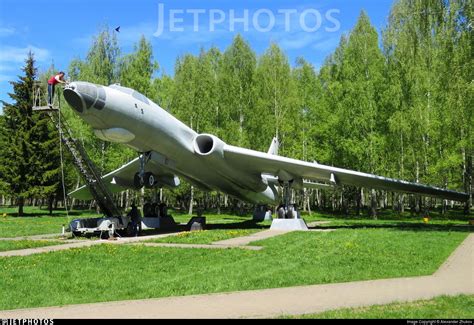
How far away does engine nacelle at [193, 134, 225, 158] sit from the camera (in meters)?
18.1

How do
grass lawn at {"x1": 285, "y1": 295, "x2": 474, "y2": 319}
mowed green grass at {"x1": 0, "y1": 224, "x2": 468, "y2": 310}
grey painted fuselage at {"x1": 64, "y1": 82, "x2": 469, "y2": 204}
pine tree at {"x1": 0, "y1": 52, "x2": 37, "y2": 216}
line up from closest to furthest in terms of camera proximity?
1. grass lawn at {"x1": 285, "y1": 295, "x2": 474, "y2": 319}
2. mowed green grass at {"x1": 0, "y1": 224, "x2": 468, "y2": 310}
3. grey painted fuselage at {"x1": 64, "y1": 82, "x2": 469, "y2": 204}
4. pine tree at {"x1": 0, "y1": 52, "x2": 37, "y2": 216}

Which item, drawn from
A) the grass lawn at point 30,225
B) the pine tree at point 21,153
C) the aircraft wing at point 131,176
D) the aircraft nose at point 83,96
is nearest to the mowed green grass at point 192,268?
the aircraft nose at point 83,96

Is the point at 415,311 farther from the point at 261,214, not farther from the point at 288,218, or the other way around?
the point at 261,214

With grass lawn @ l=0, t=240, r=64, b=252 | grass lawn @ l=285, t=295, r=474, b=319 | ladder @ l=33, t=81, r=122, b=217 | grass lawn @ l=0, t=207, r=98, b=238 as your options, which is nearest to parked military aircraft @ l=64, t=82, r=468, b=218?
ladder @ l=33, t=81, r=122, b=217

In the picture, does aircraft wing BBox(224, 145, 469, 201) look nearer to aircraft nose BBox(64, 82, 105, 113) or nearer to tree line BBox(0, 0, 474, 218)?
aircraft nose BBox(64, 82, 105, 113)

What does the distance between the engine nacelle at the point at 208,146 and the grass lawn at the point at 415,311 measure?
1273cm

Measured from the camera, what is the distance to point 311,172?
20.8 meters

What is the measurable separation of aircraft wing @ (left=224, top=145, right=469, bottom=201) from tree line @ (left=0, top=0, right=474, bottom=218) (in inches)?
362

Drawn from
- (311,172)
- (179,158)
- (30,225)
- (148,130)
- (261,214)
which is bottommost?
(30,225)

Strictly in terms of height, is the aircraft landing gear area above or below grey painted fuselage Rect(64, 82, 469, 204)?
below

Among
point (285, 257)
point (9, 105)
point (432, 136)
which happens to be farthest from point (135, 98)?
point (9, 105)

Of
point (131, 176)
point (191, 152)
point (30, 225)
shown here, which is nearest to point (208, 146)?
point (191, 152)

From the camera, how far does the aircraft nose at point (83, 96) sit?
14.0 meters

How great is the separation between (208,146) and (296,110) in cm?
2094
